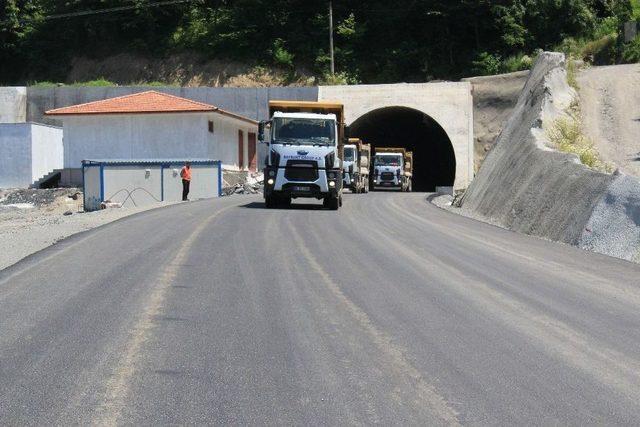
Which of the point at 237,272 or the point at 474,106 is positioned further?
the point at 474,106

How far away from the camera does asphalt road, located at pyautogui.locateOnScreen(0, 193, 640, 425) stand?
6.32m

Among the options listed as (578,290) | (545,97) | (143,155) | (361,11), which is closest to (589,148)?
(545,97)

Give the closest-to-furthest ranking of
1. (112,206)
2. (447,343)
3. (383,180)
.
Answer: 1. (447,343)
2. (112,206)
3. (383,180)

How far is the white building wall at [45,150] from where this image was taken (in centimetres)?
4922

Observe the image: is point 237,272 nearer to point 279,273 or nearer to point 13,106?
point 279,273

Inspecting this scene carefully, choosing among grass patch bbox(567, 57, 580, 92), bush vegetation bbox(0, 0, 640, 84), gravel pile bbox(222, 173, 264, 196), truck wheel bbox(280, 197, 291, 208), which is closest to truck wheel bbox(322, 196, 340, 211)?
truck wheel bbox(280, 197, 291, 208)

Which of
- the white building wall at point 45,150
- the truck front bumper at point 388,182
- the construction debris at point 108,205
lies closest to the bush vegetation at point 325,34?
the truck front bumper at point 388,182

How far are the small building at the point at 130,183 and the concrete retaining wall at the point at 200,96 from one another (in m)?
14.1

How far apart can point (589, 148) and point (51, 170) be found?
114ft

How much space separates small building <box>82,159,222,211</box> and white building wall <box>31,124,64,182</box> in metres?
11.9

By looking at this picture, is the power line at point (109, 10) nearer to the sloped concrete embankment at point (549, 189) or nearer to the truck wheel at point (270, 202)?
the sloped concrete embankment at point (549, 189)

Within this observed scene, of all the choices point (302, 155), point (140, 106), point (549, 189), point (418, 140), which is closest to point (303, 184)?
point (302, 155)

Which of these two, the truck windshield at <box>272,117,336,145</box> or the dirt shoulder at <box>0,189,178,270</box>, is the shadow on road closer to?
the truck windshield at <box>272,117,336,145</box>

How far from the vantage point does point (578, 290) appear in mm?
11844
